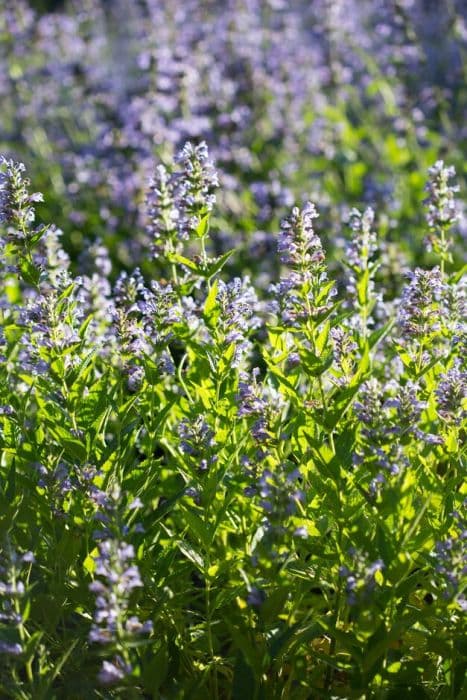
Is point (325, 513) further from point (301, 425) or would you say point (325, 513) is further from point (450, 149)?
point (450, 149)

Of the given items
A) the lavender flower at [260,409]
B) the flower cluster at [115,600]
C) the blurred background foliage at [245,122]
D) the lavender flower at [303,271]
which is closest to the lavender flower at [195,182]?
the lavender flower at [303,271]

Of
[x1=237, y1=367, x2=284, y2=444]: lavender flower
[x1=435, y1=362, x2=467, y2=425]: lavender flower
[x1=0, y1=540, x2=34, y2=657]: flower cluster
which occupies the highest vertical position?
[x1=435, y1=362, x2=467, y2=425]: lavender flower

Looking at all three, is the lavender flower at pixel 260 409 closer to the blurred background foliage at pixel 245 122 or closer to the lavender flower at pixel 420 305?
the lavender flower at pixel 420 305

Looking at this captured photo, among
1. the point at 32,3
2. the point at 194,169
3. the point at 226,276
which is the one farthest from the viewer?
the point at 32,3

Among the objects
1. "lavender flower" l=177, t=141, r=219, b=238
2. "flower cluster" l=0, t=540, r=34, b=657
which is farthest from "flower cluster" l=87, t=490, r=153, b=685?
"lavender flower" l=177, t=141, r=219, b=238

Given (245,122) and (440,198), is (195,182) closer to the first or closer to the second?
(440,198)

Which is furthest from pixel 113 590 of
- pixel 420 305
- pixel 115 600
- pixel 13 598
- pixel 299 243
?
pixel 420 305

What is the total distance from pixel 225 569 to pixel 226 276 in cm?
432

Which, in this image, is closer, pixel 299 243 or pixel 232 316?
pixel 299 243

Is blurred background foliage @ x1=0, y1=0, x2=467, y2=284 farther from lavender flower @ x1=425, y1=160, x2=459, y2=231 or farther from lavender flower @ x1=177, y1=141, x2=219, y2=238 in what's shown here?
lavender flower @ x1=177, y1=141, x2=219, y2=238

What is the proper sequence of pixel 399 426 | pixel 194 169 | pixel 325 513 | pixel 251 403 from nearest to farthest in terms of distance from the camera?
pixel 399 426
pixel 251 403
pixel 325 513
pixel 194 169

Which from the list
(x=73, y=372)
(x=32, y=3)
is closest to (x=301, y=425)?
(x=73, y=372)

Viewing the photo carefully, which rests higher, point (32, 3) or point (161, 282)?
point (32, 3)

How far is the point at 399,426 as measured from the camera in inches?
99.3
